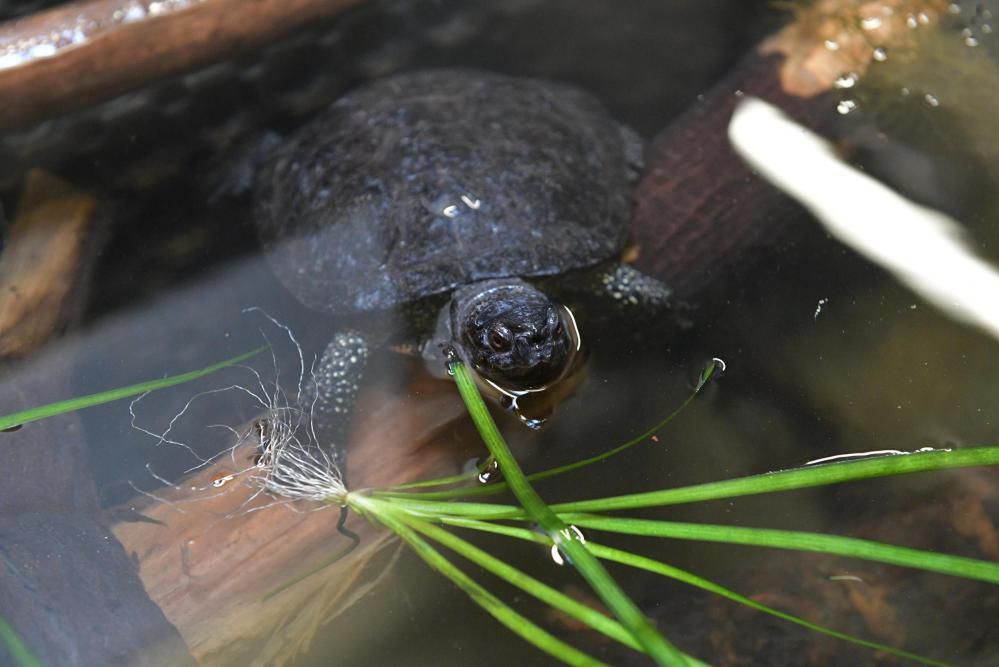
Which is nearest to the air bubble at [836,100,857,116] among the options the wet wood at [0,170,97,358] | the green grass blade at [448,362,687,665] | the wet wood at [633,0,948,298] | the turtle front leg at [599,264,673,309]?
the wet wood at [633,0,948,298]

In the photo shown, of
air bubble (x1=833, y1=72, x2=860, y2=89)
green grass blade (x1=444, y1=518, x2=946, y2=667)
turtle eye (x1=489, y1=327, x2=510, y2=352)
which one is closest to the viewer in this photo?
green grass blade (x1=444, y1=518, x2=946, y2=667)

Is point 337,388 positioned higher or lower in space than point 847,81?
lower

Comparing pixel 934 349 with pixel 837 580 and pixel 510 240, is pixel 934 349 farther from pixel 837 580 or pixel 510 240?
pixel 510 240

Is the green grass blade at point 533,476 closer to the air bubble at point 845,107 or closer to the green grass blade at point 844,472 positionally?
the green grass blade at point 844,472

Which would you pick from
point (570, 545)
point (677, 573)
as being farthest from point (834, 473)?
point (570, 545)

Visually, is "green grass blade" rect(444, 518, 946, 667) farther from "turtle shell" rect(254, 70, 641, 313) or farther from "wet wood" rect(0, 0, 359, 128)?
"wet wood" rect(0, 0, 359, 128)

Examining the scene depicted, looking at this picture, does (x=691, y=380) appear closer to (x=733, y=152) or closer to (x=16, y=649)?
(x=733, y=152)

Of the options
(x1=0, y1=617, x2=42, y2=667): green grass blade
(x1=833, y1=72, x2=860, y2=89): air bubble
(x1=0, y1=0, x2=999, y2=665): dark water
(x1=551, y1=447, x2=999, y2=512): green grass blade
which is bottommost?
(x1=0, y1=0, x2=999, y2=665): dark water
